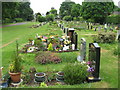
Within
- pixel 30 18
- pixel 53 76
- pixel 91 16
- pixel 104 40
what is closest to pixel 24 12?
pixel 30 18

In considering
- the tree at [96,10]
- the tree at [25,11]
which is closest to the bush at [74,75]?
the tree at [96,10]

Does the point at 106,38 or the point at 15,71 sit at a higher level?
the point at 106,38

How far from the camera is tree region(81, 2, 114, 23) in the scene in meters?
36.2

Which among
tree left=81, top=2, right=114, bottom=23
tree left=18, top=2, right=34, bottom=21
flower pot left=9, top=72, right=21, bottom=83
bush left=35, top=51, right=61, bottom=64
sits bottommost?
flower pot left=9, top=72, right=21, bottom=83

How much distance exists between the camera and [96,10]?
118ft

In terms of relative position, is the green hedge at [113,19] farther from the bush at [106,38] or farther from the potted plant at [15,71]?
the potted plant at [15,71]

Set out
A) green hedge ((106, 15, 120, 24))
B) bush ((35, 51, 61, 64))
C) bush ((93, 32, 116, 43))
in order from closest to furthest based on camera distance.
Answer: bush ((35, 51, 61, 64)) → bush ((93, 32, 116, 43)) → green hedge ((106, 15, 120, 24))

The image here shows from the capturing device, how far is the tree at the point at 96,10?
36.2 metres

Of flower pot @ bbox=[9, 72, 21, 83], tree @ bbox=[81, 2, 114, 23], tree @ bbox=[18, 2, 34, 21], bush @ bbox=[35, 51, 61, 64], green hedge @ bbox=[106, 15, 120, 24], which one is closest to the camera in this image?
flower pot @ bbox=[9, 72, 21, 83]

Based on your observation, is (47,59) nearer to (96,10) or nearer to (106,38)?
(106,38)

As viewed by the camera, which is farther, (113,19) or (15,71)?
(113,19)

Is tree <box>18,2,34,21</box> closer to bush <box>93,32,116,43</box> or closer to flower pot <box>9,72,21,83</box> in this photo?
bush <box>93,32,116,43</box>

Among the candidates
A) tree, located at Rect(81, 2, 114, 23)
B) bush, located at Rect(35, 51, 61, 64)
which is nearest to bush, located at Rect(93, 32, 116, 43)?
bush, located at Rect(35, 51, 61, 64)

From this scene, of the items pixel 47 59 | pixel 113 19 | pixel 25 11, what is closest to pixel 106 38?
pixel 47 59
